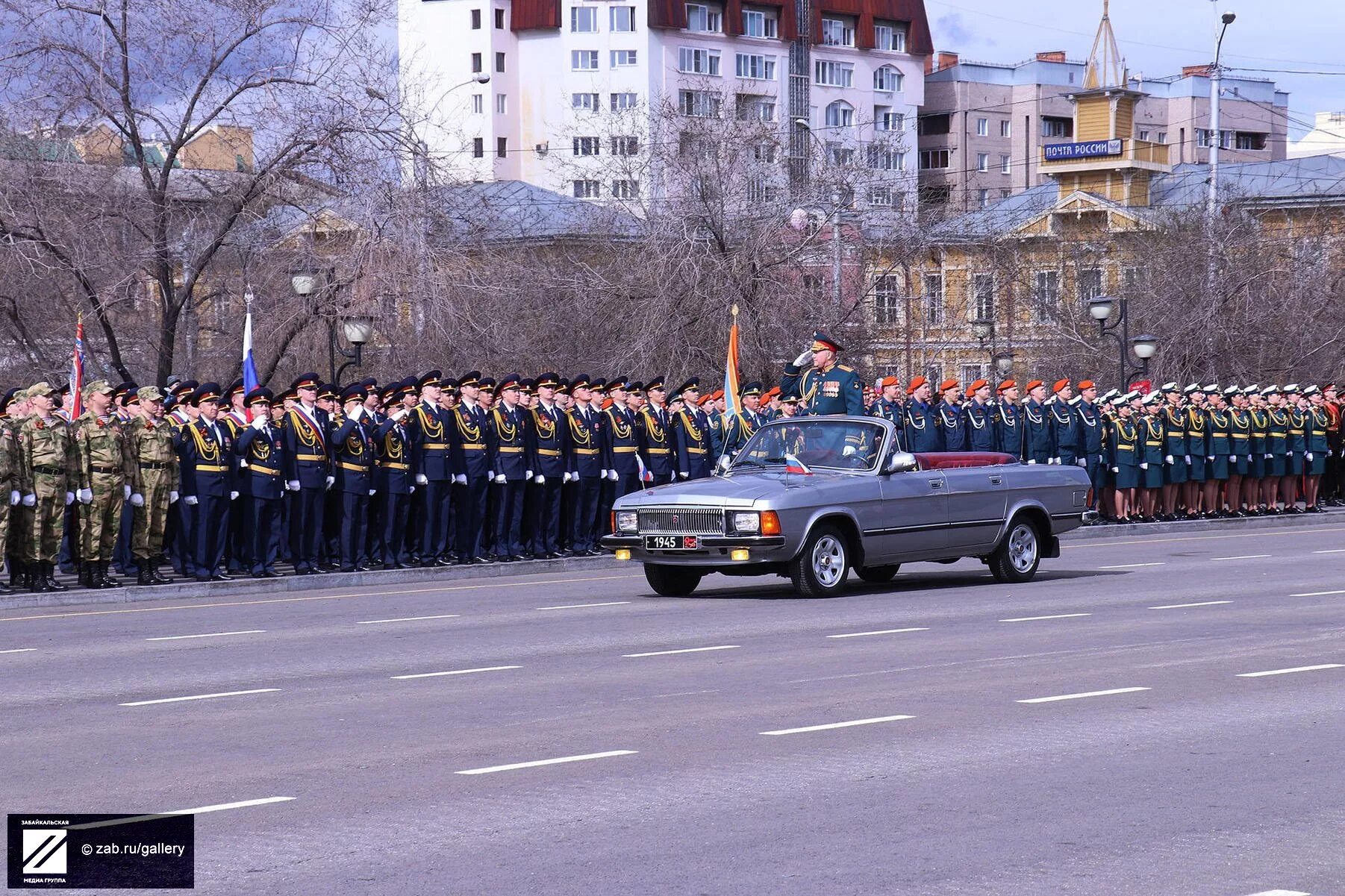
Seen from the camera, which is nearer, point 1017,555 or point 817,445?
point 817,445

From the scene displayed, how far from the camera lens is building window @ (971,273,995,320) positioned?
178 feet

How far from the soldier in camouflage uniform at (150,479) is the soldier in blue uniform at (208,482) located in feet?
0.73

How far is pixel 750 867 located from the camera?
711cm

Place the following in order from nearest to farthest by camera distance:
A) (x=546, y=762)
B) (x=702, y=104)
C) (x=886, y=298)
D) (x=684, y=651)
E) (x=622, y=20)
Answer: (x=546, y=762)
(x=684, y=651)
(x=886, y=298)
(x=702, y=104)
(x=622, y=20)

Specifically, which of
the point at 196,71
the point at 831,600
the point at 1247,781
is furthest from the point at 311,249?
the point at 1247,781

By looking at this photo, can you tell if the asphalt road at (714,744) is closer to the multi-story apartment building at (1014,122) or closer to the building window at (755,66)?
the building window at (755,66)

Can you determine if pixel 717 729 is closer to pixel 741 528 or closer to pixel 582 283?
pixel 741 528

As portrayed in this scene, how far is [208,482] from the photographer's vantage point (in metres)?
20.4

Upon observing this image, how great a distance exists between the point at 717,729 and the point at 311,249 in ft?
74.1

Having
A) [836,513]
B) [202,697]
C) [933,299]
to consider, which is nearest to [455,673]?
[202,697]

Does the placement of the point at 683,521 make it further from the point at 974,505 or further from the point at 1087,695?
the point at 1087,695

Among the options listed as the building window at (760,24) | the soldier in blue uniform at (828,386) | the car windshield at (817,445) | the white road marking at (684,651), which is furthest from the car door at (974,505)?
the building window at (760,24)

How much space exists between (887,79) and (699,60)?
16015 mm

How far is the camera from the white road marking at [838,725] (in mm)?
10062
